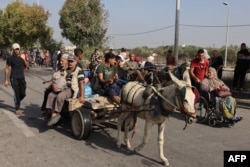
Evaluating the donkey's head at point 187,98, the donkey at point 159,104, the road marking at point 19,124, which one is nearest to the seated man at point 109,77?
the donkey at point 159,104

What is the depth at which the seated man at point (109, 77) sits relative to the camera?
7613mm

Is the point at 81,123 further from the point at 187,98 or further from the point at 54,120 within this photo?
the point at 187,98

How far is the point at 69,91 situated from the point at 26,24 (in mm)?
40569

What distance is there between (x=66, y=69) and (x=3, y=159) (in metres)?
2.68

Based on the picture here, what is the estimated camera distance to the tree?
29.4 m

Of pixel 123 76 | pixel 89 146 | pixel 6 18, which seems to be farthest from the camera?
pixel 6 18

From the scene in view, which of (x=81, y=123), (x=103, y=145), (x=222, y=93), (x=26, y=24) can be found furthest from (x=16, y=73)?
(x=26, y=24)

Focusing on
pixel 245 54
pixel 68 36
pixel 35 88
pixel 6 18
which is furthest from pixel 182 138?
pixel 6 18

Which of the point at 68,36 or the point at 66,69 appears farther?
the point at 68,36

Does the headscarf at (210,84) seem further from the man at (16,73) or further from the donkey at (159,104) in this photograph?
the man at (16,73)

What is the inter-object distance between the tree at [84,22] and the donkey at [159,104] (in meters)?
23.0

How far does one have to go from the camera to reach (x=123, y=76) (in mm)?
10031

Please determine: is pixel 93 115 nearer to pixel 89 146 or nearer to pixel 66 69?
pixel 89 146

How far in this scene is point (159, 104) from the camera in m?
5.79
